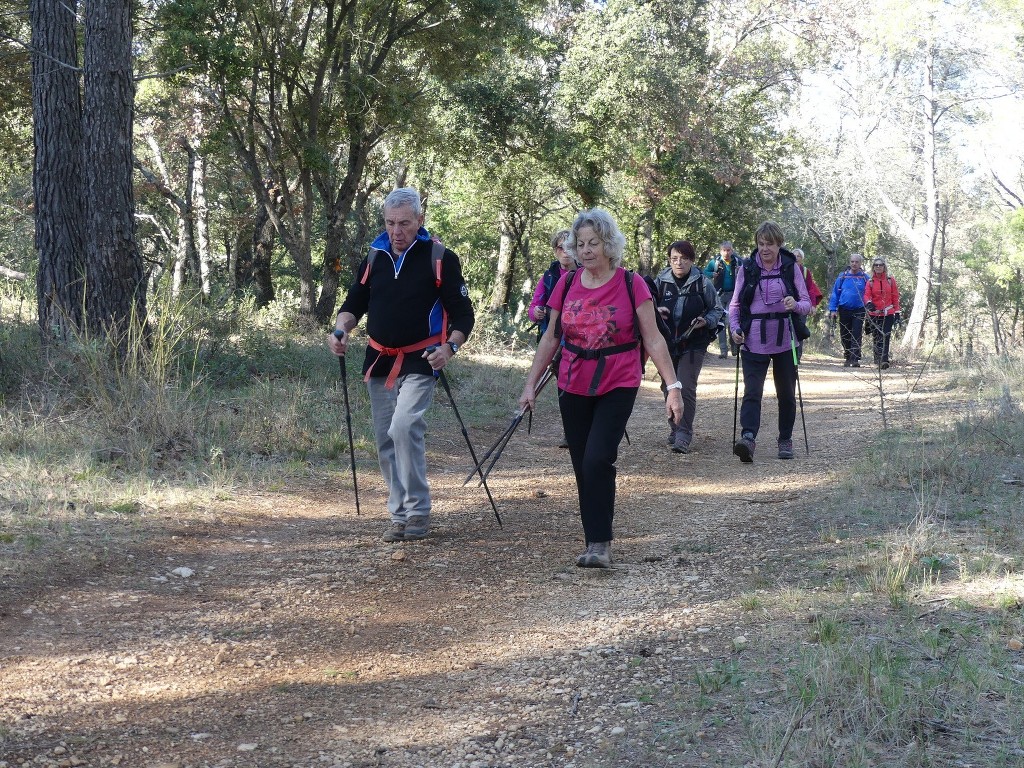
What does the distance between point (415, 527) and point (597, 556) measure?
1299mm

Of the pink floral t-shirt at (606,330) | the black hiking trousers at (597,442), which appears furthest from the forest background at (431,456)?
the pink floral t-shirt at (606,330)

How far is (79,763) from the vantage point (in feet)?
10.8

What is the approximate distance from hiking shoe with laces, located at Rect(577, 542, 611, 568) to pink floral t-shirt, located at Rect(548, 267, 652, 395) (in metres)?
0.87

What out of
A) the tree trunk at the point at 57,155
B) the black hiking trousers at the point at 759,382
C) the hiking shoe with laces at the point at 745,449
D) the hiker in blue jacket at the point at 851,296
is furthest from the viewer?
the hiker in blue jacket at the point at 851,296

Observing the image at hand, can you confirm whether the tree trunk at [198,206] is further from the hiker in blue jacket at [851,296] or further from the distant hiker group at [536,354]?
the distant hiker group at [536,354]

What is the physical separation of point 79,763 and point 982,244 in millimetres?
37277

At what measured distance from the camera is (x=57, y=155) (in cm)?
1109

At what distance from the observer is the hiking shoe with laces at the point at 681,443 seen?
9883mm

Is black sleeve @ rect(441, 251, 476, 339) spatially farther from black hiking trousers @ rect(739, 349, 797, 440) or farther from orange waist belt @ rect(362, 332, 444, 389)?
black hiking trousers @ rect(739, 349, 797, 440)

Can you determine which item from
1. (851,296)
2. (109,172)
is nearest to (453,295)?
(109,172)

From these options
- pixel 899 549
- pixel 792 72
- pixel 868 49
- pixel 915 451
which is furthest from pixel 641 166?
pixel 899 549

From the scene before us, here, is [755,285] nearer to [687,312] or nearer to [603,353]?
[687,312]

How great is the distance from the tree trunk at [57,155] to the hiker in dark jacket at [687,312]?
19.9 feet

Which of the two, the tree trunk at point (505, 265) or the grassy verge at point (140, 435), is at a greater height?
the tree trunk at point (505, 265)
